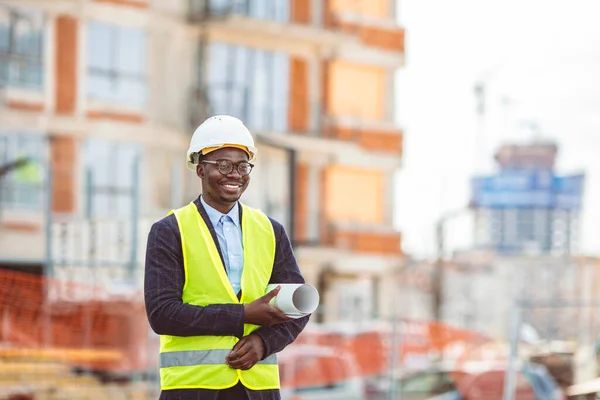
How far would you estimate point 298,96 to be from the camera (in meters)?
37.3

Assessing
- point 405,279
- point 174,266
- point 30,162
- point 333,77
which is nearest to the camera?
point 174,266

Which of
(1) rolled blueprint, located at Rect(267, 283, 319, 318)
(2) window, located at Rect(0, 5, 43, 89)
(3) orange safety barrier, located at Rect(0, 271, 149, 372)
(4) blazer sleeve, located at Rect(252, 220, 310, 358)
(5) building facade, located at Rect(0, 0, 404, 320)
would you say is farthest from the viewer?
(5) building facade, located at Rect(0, 0, 404, 320)

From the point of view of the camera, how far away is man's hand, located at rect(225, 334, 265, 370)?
4.32m

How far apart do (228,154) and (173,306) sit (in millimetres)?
536

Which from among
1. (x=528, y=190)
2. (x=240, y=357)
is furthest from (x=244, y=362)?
(x=528, y=190)

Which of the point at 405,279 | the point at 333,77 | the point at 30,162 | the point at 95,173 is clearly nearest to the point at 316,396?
the point at 30,162

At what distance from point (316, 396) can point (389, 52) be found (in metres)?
22.7

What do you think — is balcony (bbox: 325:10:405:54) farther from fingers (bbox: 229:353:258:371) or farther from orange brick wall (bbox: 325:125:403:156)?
fingers (bbox: 229:353:258:371)

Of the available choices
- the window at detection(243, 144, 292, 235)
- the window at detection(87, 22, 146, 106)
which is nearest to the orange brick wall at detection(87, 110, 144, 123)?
the window at detection(87, 22, 146, 106)

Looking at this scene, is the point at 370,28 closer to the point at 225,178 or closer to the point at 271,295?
the point at 225,178

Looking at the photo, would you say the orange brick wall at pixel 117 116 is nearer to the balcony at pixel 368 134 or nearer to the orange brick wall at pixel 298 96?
the orange brick wall at pixel 298 96

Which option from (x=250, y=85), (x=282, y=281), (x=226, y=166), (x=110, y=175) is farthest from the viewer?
(x=250, y=85)

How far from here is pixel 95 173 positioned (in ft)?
104

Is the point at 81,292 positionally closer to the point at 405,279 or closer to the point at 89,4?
the point at 89,4
